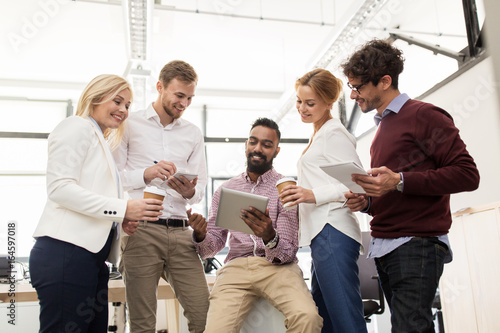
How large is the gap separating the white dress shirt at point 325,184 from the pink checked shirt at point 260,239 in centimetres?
23

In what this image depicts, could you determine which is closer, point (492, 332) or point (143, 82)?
point (492, 332)

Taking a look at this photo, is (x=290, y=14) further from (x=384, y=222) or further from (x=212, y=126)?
(x=384, y=222)

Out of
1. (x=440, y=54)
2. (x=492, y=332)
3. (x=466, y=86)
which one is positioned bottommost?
(x=492, y=332)

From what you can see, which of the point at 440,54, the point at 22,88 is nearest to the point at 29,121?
the point at 22,88

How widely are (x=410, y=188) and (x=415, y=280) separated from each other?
0.30 m

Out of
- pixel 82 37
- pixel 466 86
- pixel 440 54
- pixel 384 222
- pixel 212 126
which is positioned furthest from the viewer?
pixel 212 126

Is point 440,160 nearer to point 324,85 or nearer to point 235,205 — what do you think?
point 324,85

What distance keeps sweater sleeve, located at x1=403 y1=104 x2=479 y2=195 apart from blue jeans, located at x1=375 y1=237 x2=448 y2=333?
0.18 metres

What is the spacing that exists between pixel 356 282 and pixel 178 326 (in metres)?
1.91

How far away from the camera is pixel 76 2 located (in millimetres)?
4711

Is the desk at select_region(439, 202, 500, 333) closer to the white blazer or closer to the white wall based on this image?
the white wall

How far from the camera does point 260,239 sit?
84.4 inches

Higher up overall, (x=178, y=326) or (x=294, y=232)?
(x=294, y=232)

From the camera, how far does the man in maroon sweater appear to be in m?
1.39
